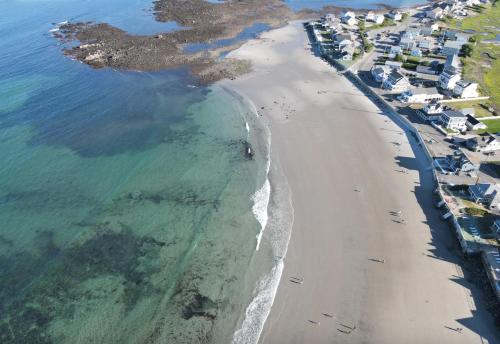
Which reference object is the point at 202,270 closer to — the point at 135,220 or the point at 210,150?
the point at 135,220

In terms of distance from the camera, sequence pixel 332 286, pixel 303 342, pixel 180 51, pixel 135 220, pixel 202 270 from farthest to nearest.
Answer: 1. pixel 180 51
2. pixel 135 220
3. pixel 202 270
4. pixel 332 286
5. pixel 303 342

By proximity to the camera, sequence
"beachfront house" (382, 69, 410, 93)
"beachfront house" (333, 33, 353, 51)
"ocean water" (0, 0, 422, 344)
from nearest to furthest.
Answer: "ocean water" (0, 0, 422, 344)
"beachfront house" (382, 69, 410, 93)
"beachfront house" (333, 33, 353, 51)

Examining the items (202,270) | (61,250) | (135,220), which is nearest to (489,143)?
(202,270)

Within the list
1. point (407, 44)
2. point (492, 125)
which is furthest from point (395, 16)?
point (492, 125)

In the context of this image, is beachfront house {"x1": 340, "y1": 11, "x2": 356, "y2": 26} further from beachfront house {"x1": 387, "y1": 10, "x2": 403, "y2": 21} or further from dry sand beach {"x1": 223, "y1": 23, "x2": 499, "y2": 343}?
dry sand beach {"x1": 223, "y1": 23, "x2": 499, "y2": 343}

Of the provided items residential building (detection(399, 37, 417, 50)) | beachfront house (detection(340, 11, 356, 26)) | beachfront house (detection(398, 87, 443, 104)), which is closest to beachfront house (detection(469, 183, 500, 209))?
beachfront house (detection(398, 87, 443, 104))

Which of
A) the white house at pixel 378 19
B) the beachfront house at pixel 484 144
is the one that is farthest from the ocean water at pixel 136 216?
the white house at pixel 378 19
